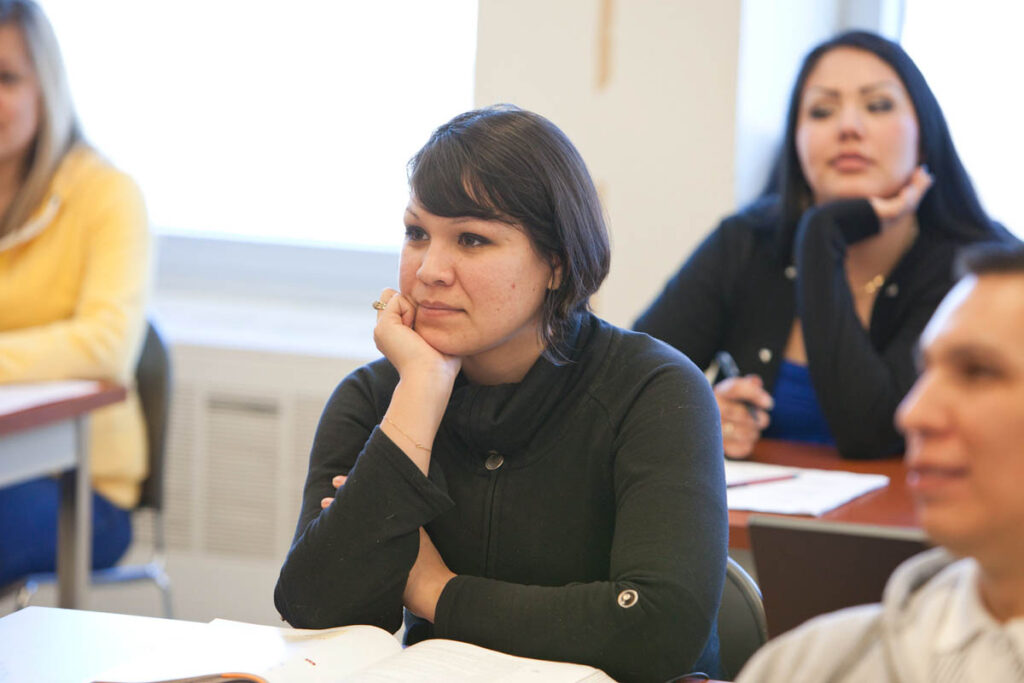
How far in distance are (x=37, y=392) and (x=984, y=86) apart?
7.72ft

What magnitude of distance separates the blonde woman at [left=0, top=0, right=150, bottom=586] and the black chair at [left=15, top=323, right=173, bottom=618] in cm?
2

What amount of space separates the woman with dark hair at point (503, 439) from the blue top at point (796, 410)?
1.04 m

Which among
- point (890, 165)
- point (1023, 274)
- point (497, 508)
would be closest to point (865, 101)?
point (890, 165)

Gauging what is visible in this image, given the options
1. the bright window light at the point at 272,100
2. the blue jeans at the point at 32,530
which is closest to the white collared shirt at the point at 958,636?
the blue jeans at the point at 32,530

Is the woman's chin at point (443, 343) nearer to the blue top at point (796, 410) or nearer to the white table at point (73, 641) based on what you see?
the white table at point (73, 641)

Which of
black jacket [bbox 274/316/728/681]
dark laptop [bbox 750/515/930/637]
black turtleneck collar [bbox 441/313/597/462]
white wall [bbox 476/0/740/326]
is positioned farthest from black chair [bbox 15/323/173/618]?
dark laptop [bbox 750/515/930/637]

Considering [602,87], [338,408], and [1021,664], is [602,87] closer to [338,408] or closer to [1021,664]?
[338,408]

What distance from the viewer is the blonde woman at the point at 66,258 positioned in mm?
2619

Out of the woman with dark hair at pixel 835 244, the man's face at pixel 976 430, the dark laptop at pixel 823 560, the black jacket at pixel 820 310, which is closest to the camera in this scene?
the man's face at pixel 976 430

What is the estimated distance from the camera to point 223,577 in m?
3.41

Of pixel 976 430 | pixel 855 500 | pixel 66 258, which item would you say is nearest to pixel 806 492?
pixel 855 500

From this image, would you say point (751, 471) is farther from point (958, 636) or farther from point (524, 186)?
point (958, 636)

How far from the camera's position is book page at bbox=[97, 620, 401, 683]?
3.81 feet

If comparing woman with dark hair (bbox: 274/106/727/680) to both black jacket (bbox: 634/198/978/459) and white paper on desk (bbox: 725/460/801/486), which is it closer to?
white paper on desk (bbox: 725/460/801/486)
